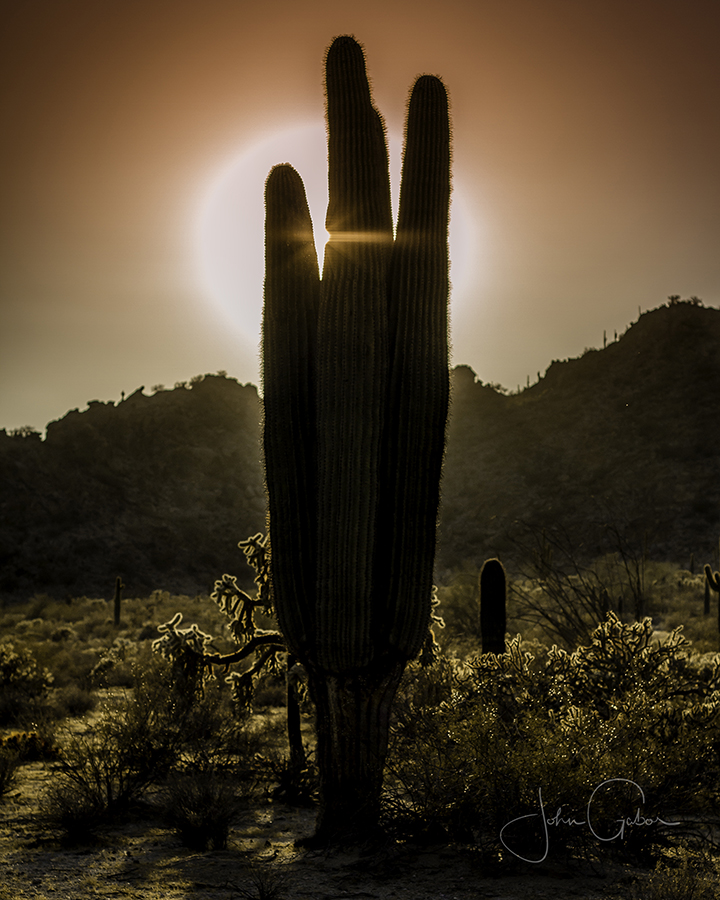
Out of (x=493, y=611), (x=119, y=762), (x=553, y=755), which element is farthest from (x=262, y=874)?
(x=493, y=611)

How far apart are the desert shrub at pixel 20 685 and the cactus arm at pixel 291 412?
7.83 metres

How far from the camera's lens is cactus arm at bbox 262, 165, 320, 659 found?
696cm

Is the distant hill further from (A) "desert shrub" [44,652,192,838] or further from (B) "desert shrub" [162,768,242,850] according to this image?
(B) "desert shrub" [162,768,242,850]

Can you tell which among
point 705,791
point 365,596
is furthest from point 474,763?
point 705,791

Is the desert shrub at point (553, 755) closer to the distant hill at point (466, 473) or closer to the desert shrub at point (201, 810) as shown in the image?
the desert shrub at point (201, 810)

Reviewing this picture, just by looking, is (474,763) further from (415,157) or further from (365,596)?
(415,157)

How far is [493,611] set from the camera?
37.6ft

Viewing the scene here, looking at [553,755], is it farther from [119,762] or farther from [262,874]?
[119,762]

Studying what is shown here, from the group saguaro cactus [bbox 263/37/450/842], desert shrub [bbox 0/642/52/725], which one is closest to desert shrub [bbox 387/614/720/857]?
saguaro cactus [bbox 263/37/450/842]

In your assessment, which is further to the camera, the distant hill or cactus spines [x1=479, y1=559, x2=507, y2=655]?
the distant hill

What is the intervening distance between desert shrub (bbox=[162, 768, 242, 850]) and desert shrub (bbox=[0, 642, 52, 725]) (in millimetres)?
6001

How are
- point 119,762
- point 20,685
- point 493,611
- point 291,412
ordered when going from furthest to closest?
point 20,685 < point 493,611 < point 119,762 < point 291,412

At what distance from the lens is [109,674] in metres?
16.6
